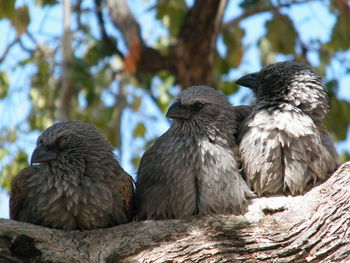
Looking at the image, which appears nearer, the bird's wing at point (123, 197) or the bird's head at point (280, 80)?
the bird's wing at point (123, 197)

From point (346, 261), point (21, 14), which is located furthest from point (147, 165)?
point (21, 14)

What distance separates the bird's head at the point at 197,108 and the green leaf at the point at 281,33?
12.2 ft

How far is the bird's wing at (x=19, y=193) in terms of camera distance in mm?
5758

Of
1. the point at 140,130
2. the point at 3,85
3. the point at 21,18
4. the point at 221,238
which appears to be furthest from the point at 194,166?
the point at 3,85

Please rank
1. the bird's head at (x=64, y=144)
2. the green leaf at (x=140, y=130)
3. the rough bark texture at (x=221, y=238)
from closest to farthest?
1. the rough bark texture at (x=221, y=238)
2. the bird's head at (x=64, y=144)
3. the green leaf at (x=140, y=130)

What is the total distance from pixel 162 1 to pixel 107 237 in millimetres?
5885

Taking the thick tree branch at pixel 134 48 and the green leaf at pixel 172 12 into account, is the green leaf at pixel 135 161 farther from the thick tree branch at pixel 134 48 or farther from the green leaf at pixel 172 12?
the green leaf at pixel 172 12

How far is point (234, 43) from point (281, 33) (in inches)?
49.9

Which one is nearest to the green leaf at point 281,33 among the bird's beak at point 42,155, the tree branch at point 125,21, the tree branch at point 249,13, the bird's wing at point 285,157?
the tree branch at point 249,13

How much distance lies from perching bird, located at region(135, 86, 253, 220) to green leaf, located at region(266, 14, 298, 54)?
3635mm

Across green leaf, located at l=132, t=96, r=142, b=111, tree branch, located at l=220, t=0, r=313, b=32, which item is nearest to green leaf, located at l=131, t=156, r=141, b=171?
green leaf, located at l=132, t=96, r=142, b=111

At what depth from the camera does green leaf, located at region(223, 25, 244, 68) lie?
10680mm

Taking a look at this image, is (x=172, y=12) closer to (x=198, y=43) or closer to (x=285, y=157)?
(x=198, y=43)

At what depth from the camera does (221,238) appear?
5.19 m
